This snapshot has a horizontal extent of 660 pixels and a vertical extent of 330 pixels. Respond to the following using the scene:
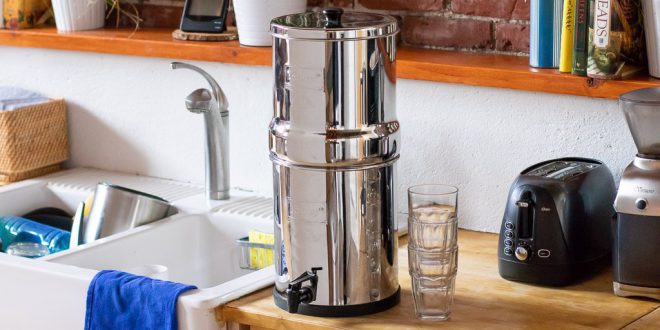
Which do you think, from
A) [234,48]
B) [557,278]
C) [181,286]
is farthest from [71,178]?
[557,278]

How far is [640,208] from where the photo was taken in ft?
5.40

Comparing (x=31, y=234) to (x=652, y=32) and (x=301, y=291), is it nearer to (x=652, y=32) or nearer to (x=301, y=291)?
(x=301, y=291)

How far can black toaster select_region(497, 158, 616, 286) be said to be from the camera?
5.68 feet

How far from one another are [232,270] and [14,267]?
1.56ft

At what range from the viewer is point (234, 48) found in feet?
7.32

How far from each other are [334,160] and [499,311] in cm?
34

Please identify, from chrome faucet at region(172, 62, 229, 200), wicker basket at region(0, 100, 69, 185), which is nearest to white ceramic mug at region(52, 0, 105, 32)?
wicker basket at region(0, 100, 69, 185)

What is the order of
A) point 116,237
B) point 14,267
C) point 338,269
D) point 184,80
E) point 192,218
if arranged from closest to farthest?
point 338,269
point 14,267
point 116,237
point 192,218
point 184,80

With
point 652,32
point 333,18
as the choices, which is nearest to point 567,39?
point 652,32

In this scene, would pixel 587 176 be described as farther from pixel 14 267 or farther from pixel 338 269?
pixel 14 267

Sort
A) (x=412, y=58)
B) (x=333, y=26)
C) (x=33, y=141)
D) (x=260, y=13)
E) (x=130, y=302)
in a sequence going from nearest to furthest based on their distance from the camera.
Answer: (x=333, y=26) → (x=130, y=302) → (x=412, y=58) → (x=260, y=13) → (x=33, y=141)

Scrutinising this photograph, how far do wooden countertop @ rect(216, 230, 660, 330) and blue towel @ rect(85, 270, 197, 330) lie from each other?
0.08 metres

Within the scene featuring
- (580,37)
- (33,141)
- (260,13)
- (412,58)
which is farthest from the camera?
(33,141)

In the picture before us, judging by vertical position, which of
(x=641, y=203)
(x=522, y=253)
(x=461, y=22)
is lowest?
(x=522, y=253)
